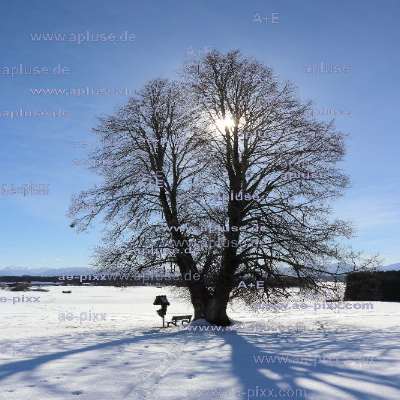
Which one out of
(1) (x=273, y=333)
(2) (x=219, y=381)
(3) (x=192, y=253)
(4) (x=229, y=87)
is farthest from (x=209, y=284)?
(2) (x=219, y=381)

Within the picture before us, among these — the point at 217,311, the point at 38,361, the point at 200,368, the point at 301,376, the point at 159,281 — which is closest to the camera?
the point at 301,376

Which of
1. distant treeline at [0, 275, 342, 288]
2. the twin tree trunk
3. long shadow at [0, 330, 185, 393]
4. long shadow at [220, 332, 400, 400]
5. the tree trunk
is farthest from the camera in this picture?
the tree trunk

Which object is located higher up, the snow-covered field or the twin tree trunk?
the twin tree trunk

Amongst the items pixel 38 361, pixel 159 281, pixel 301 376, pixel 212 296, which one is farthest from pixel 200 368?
pixel 159 281

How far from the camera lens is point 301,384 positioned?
8961mm

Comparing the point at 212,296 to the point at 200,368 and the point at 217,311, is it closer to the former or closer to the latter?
the point at 217,311

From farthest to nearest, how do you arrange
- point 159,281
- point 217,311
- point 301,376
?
point 159,281
point 217,311
point 301,376

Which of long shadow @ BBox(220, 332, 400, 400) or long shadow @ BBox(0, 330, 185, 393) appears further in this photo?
long shadow @ BBox(0, 330, 185, 393)

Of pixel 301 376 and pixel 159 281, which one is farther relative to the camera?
pixel 159 281

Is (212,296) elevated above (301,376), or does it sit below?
above

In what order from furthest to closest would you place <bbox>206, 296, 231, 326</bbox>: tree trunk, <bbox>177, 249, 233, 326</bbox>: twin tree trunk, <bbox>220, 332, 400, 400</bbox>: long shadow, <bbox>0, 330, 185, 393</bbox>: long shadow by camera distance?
<bbox>206, 296, 231, 326</bbox>: tree trunk
<bbox>177, 249, 233, 326</bbox>: twin tree trunk
<bbox>0, 330, 185, 393</bbox>: long shadow
<bbox>220, 332, 400, 400</bbox>: long shadow

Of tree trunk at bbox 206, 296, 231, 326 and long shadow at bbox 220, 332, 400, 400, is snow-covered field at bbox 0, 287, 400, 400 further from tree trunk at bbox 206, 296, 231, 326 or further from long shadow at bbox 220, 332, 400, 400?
tree trunk at bbox 206, 296, 231, 326

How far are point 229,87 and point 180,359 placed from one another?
581 inches

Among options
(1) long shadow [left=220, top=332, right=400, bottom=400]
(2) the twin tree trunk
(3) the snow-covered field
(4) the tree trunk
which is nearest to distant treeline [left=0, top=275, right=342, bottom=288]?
(2) the twin tree trunk
